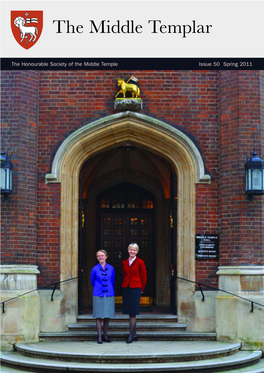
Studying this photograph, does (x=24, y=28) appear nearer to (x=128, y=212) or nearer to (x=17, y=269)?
(x=17, y=269)

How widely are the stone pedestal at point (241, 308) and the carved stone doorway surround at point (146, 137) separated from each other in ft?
Answer: 2.27

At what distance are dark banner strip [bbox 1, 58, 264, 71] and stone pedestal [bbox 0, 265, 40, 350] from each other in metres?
3.71

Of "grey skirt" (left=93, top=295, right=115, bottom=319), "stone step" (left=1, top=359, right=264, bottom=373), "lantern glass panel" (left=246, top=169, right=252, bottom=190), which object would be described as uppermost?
"lantern glass panel" (left=246, top=169, right=252, bottom=190)

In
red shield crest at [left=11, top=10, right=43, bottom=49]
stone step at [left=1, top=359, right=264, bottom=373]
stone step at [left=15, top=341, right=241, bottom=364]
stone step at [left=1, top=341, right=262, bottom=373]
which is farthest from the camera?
red shield crest at [left=11, top=10, right=43, bottom=49]

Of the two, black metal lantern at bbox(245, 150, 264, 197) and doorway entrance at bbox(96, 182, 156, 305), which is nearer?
black metal lantern at bbox(245, 150, 264, 197)

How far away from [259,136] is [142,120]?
85.3 inches

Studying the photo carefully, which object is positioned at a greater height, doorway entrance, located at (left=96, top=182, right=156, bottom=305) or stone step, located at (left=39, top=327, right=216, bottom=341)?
doorway entrance, located at (left=96, top=182, right=156, bottom=305)

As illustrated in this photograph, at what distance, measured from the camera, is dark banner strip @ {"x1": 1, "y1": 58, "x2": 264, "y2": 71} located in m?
11.2

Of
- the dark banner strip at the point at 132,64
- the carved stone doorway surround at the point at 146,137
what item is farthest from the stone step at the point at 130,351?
the dark banner strip at the point at 132,64

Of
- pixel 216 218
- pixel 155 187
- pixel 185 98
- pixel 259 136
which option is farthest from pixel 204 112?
pixel 155 187

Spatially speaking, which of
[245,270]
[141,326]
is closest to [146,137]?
[245,270]

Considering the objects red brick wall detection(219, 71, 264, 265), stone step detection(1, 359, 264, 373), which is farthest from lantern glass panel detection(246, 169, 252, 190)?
stone step detection(1, 359, 264, 373)

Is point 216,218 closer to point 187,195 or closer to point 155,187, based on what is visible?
point 187,195

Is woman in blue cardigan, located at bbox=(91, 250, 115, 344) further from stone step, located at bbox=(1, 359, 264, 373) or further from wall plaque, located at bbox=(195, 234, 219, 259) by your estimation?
wall plaque, located at bbox=(195, 234, 219, 259)
